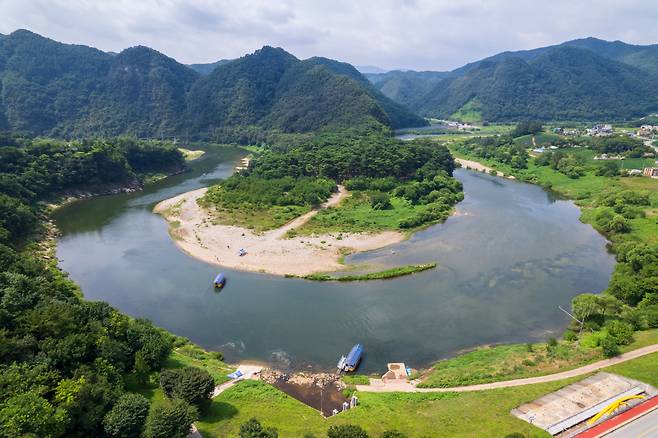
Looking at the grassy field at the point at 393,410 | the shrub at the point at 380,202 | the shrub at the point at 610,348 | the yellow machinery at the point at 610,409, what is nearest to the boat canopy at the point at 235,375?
the grassy field at the point at 393,410

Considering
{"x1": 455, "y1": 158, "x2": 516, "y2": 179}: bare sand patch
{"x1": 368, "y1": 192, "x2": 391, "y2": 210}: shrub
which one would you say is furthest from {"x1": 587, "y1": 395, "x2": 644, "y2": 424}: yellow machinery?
{"x1": 455, "y1": 158, "x2": 516, "y2": 179}: bare sand patch

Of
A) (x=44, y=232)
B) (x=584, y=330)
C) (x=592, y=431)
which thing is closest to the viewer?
(x=592, y=431)

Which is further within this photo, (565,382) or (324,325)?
(324,325)

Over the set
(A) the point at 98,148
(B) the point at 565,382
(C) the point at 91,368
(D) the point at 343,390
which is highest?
(A) the point at 98,148

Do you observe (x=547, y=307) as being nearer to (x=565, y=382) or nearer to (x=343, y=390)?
(x=565, y=382)

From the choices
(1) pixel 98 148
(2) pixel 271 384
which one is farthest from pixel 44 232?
(2) pixel 271 384

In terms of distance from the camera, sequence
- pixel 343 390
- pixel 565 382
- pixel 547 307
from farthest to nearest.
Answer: pixel 547 307 → pixel 343 390 → pixel 565 382

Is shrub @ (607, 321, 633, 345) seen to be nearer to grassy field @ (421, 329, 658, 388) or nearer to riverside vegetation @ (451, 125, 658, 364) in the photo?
riverside vegetation @ (451, 125, 658, 364)
